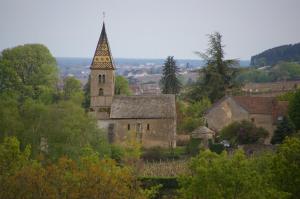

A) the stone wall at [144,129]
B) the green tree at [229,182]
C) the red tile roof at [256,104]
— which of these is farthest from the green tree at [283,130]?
the green tree at [229,182]

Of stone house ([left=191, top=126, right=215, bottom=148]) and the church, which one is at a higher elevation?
the church

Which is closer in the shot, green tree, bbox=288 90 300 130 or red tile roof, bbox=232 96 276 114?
green tree, bbox=288 90 300 130

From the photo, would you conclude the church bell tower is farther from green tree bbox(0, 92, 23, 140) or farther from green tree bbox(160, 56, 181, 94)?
green tree bbox(160, 56, 181, 94)

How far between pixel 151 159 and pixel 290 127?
1199 cm

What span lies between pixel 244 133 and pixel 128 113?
1035 centimetres

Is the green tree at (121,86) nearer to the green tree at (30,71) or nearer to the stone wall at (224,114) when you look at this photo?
the green tree at (30,71)

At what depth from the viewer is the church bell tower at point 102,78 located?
6328 centimetres

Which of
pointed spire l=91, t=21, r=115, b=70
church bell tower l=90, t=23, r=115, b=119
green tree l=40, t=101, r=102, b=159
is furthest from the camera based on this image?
pointed spire l=91, t=21, r=115, b=70

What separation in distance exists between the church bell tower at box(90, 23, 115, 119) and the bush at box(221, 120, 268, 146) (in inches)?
444

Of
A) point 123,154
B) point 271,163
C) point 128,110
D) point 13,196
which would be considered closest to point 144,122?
point 128,110

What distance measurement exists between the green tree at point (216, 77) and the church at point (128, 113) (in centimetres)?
1404

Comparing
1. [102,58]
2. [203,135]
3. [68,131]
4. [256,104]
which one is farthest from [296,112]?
[68,131]

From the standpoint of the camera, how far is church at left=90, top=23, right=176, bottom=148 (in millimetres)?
62094

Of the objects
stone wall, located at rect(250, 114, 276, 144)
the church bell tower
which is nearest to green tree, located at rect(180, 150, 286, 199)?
the church bell tower
